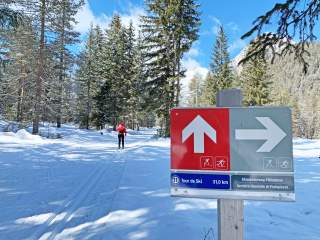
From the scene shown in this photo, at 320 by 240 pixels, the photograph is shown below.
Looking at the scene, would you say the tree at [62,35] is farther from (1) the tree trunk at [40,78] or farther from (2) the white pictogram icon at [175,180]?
(2) the white pictogram icon at [175,180]

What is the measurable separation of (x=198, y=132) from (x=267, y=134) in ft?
1.63

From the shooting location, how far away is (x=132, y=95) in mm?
39094

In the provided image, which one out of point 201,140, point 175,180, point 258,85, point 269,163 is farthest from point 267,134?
point 258,85

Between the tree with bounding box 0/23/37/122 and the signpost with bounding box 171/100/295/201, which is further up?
the tree with bounding box 0/23/37/122

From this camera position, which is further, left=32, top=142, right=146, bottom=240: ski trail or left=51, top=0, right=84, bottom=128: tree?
left=51, top=0, right=84, bottom=128: tree

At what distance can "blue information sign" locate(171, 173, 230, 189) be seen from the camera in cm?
216

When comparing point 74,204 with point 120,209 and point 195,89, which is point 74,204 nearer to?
point 120,209

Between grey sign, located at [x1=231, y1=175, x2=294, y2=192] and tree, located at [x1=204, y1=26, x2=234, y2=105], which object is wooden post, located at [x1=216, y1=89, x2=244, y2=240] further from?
tree, located at [x1=204, y1=26, x2=234, y2=105]

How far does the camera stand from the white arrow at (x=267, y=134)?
213 cm

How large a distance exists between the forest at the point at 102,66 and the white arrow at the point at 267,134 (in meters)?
4.67

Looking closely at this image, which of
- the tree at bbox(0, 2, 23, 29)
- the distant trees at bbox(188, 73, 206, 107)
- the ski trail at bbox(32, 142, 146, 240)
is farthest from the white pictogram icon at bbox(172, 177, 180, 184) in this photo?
the distant trees at bbox(188, 73, 206, 107)

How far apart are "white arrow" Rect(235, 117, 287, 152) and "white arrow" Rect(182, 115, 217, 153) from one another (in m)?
0.22

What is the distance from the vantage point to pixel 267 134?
214 centimetres

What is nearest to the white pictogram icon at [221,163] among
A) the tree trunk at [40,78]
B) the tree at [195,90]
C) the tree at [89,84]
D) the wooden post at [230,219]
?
the wooden post at [230,219]
